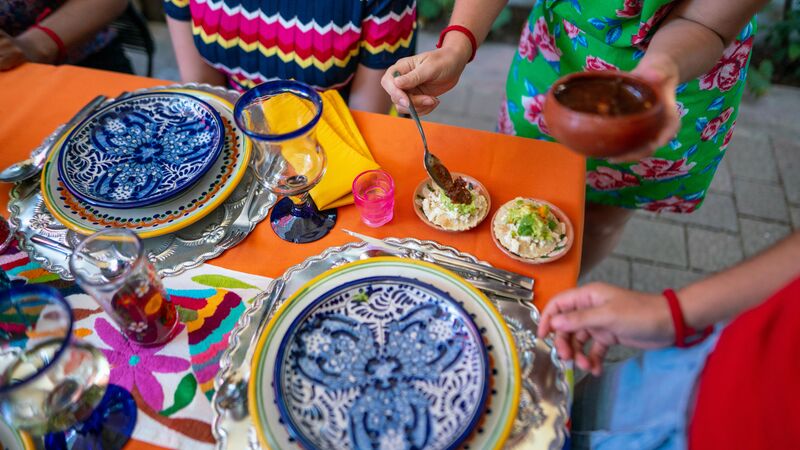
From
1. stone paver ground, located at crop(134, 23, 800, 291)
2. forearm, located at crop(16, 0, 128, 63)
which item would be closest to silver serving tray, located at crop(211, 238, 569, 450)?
forearm, located at crop(16, 0, 128, 63)

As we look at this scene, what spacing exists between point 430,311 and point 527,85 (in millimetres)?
864

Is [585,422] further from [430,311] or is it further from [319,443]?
[319,443]

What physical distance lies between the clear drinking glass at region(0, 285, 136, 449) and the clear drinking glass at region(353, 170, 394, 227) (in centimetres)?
48

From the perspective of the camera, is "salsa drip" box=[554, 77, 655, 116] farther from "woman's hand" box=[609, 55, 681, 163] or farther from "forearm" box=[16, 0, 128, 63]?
"forearm" box=[16, 0, 128, 63]

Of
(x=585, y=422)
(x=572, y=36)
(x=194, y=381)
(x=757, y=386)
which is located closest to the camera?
(x=757, y=386)

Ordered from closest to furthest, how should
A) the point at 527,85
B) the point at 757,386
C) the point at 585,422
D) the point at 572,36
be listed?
the point at 757,386
the point at 585,422
the point at 572,36
the point at 527,85

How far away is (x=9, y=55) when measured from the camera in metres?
1.21

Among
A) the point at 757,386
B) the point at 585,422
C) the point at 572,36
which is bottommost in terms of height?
the point at 585,422

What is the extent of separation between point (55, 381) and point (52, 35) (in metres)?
1.19

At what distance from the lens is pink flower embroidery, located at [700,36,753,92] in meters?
1.09

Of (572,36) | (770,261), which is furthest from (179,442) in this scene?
(572,36)

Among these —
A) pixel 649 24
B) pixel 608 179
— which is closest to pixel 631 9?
pixel 649 24

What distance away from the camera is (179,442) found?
2.27 feet

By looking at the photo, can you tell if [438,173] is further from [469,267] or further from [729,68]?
[729,68]
